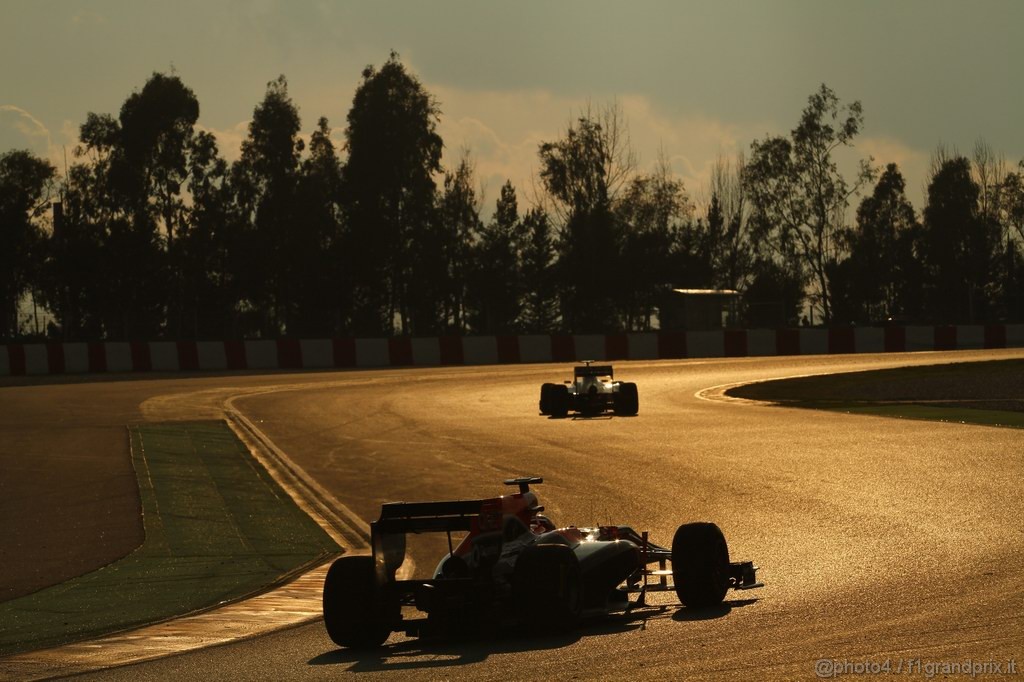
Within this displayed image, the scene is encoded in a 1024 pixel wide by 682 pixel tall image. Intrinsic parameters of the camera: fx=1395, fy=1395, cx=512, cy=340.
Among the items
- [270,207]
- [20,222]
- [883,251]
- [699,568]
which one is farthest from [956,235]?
[699,568]

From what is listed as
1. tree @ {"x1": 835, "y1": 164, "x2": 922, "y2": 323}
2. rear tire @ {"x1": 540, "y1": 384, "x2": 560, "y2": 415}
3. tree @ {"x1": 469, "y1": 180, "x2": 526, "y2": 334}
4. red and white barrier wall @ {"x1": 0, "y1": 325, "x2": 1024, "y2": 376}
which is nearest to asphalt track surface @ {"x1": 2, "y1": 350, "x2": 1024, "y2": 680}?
rear tire @ {"x1": 540, "y1": 384, "x2": 560, "y2": 415}

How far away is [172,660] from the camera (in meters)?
7.66

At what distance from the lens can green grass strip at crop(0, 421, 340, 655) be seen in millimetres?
9070

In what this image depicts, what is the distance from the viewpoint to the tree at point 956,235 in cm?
7781

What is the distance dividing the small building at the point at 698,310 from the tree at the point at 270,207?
1794cm

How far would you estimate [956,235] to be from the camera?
78875mm

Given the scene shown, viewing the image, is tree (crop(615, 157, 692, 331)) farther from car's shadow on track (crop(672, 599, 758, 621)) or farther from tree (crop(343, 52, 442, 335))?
car's shadow on track (crop(672, 599, 758, 621))

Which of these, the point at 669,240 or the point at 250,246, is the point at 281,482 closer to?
the point at 250,246

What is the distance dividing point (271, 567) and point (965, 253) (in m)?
73.3

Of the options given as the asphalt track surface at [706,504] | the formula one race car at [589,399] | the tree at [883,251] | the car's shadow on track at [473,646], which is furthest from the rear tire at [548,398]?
the tree at [883,251]

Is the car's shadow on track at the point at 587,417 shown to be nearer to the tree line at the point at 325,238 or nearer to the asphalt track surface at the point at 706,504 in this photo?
the asphalt track surface at the point at 706,504

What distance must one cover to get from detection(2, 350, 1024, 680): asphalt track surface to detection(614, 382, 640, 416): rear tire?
0.96 ft

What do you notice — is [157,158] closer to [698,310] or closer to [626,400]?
[698,310]

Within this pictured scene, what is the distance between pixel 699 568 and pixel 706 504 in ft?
16.4
